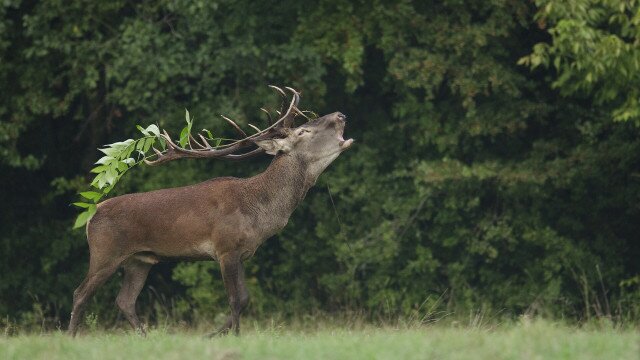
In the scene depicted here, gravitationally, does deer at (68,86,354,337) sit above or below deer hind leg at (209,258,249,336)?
above

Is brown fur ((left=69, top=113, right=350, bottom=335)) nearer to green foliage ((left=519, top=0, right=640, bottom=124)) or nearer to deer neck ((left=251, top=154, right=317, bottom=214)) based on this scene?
deer neck ((left=251, top=154, right=317, bottom=214))

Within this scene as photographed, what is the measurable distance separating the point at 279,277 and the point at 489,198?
3.27 meters

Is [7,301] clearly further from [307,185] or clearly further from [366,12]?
[307,185]

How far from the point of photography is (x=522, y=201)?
17719mm

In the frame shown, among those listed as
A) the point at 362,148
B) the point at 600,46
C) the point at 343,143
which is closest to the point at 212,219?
the point at 343,143

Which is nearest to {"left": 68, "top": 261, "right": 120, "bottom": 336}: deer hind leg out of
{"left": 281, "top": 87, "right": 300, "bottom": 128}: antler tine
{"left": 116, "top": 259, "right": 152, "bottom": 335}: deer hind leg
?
{"left": 116, "top": 259, "right": 152, "bottom": 335}: deer hind leg

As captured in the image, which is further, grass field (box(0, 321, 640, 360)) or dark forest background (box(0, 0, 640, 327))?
dark forest background (box(0, 0, 640, 327))

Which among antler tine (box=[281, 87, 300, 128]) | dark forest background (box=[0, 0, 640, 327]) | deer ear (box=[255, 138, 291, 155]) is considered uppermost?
antler tine (box=[281, 87, 300, 128])

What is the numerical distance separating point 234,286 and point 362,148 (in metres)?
7.80

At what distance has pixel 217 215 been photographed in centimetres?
1041

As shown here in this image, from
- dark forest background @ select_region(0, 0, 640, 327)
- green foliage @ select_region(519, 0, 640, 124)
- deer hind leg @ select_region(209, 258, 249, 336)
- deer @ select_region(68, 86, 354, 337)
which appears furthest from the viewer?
dark forest background @ select_region(0, 0, 640, 327)

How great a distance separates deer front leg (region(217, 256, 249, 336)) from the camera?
1016 cm

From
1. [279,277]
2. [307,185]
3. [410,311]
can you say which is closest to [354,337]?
[307,185]

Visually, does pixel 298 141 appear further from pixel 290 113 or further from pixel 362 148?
pixel 362 148
